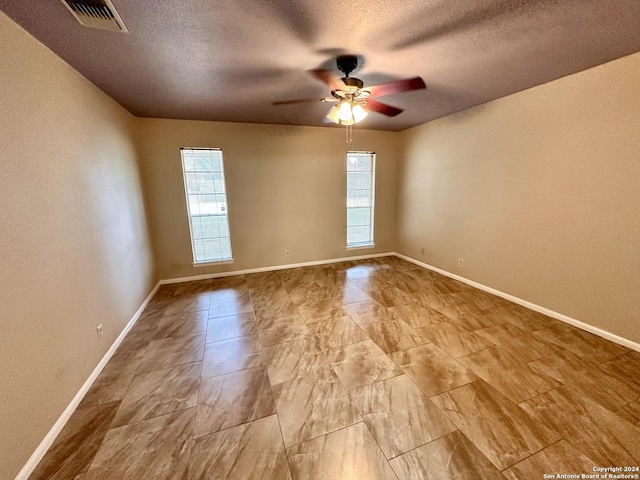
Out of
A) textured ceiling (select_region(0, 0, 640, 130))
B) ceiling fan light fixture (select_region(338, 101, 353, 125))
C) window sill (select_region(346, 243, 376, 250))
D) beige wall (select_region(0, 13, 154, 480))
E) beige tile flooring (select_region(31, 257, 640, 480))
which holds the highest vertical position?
textured ceiling (select_region(0, 0, 640, 130))

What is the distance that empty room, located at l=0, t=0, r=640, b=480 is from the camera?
1449 mm

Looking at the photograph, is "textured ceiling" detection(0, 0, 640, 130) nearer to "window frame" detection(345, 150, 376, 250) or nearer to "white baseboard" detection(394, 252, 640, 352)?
"window frame" detection(345, 150, 376, 250)

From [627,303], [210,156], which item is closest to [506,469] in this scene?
[627,303]

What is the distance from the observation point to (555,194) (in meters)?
2.73

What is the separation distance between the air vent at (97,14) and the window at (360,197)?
12.3 feet

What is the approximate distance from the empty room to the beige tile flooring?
0.02 m

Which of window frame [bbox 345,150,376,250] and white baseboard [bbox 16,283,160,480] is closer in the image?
white baseboard [bbox 16,283,160,480]

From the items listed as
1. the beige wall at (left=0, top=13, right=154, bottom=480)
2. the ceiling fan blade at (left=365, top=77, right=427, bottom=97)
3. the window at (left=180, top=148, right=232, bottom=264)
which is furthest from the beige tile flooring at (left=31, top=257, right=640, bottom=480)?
the ceiling fan blade at (left=365, top=77, right=427, bottom=97)

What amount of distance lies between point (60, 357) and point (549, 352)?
3.85 m

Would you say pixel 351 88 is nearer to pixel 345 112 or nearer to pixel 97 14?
pixel 345 112

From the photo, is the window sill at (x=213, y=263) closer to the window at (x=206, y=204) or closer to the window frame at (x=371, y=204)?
the window at (x=206, y=204)

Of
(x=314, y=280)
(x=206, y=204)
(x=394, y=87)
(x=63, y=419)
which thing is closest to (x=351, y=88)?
(x=394, y=87)

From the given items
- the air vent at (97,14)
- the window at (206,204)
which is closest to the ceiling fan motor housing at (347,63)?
the air vent at (97,14)

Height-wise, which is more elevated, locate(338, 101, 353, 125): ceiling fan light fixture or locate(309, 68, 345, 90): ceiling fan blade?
locate(309, 68, 345, 90): ceiling fan blade
